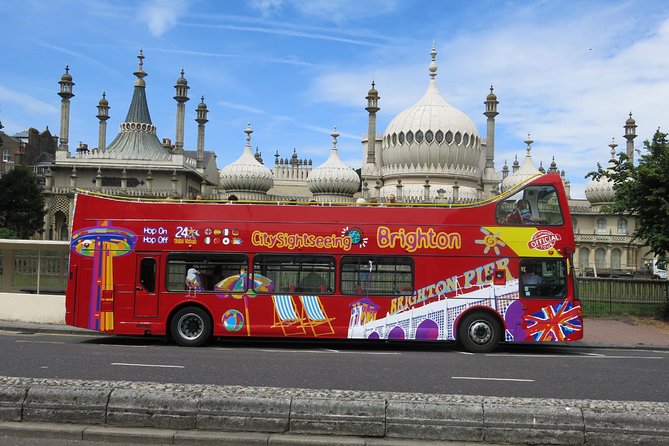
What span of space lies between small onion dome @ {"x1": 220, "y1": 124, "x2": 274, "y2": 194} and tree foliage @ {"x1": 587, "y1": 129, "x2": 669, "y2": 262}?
32.0 m

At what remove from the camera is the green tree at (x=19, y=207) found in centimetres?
4897

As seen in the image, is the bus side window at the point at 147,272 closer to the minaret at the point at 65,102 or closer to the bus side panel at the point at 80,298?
the bus side panel at the point at 80,298

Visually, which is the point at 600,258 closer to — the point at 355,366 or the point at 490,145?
the point at 490,145

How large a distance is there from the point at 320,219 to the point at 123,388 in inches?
321

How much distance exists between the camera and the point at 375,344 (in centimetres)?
1527

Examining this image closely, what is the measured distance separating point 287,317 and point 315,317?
587mm

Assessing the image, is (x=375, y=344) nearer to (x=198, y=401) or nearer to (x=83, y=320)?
(x=83, y=320)

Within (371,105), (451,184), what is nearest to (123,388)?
(451,184)

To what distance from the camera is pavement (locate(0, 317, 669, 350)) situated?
16166 mm

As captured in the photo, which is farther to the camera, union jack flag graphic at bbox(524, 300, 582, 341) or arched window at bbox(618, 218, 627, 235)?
arched window at bbox(618, 218, 627, 235)

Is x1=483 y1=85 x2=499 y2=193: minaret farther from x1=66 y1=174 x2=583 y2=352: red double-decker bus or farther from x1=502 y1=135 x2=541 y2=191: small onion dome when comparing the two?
x1=66 y1=174 x2=583 y2=352: red double-decker bus

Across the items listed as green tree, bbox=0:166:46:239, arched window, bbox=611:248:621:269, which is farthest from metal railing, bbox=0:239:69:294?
arched window, bbox=611:248:621:269

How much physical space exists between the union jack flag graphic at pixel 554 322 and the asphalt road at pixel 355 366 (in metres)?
0.46

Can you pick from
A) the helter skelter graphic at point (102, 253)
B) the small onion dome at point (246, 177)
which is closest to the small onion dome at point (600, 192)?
the small onion dome at point (246, 177)
